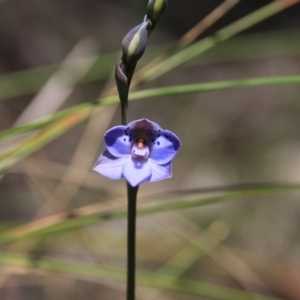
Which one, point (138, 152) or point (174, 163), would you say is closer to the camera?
point (138, 152)

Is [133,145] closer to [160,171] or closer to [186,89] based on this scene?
[160,171]

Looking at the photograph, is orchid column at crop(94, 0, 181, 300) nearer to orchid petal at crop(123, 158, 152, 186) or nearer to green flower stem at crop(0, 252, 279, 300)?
orchid petal at crop(123, 158, 152, 186)

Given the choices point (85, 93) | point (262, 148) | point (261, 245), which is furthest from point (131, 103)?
point (261, 245)

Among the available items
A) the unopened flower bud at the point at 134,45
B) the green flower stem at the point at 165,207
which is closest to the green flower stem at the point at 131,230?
the unopened flower bud at the point at 134,45

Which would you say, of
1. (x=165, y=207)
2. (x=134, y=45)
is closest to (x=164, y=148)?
(x=134, y=45)


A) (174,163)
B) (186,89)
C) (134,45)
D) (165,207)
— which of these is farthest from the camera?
(174,163)

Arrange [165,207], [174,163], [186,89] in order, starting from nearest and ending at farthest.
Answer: [186,89] < [165,207] < [174,163]

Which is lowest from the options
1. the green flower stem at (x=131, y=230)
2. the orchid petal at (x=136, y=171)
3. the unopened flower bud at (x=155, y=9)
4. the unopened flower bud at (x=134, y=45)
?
the green flower stem at (x=131, y=230)

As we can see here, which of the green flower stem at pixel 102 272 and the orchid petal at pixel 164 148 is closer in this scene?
the orchid petal at pixel 164 148

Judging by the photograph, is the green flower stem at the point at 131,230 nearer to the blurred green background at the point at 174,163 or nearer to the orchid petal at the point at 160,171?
the orchid petal at the point at 160,171
